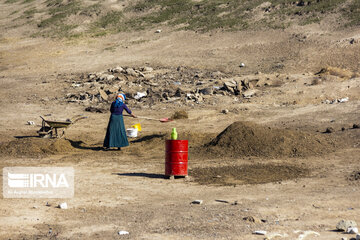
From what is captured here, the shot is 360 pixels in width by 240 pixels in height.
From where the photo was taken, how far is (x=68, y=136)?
17.7 m

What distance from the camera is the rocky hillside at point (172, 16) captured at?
33062 millimetres

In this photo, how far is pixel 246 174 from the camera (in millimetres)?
12109

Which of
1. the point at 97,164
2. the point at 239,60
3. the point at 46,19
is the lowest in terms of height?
the point at 97,164

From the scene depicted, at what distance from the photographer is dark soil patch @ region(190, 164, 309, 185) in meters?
11.5

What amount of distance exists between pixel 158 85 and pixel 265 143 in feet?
38.3

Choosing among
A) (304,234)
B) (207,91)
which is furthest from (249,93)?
(304,234)

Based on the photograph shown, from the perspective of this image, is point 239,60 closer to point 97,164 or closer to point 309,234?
point 97,164

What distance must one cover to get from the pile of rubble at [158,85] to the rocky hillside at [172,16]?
8.34m

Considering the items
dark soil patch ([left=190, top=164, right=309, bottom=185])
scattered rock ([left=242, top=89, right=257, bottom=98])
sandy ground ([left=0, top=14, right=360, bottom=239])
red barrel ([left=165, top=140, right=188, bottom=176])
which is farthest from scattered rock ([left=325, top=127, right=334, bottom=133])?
scattered rock ([left=242, top=89, right=257, bottom=98])

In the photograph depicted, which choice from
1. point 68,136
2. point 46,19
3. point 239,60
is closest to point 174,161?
point 68,136

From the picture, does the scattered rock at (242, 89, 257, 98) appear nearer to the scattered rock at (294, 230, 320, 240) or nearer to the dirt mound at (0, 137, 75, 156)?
the dirt mound at (0, 137, 75, 156)

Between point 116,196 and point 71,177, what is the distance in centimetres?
214

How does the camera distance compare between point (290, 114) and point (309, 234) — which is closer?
point (309, 234)

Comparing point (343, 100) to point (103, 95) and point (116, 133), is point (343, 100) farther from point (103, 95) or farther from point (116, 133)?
point (103, 95)
